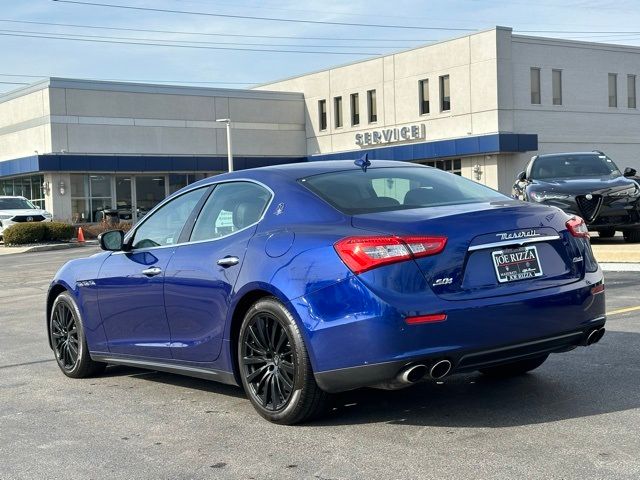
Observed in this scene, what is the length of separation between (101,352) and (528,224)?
11.7ft

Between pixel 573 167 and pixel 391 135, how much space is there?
32113 mm

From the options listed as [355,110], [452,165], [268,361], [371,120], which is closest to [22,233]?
[452,165]

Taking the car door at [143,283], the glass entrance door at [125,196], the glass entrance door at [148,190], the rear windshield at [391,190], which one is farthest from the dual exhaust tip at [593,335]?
the glass entrance door at [148,190]

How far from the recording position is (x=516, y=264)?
5105 mm

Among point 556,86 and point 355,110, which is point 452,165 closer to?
point 556,86

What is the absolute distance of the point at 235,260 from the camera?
557cm

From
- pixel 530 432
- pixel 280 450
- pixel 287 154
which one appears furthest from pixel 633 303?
pixel 287 154

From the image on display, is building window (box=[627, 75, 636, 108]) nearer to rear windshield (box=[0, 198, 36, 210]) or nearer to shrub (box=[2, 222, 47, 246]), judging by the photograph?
Answer: rear windshield (box=[0, 198, 36, 210])

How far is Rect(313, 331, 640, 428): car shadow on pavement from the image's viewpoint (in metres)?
5.31

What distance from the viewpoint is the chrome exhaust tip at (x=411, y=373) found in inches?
188

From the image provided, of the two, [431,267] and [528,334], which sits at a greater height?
[431,267]

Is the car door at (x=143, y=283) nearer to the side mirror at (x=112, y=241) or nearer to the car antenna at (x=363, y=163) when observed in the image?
the side mirror at (x=112, y=241)

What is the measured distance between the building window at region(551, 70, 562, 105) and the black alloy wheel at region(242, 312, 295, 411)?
138 ft

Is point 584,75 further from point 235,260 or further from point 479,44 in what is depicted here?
point 235,260
